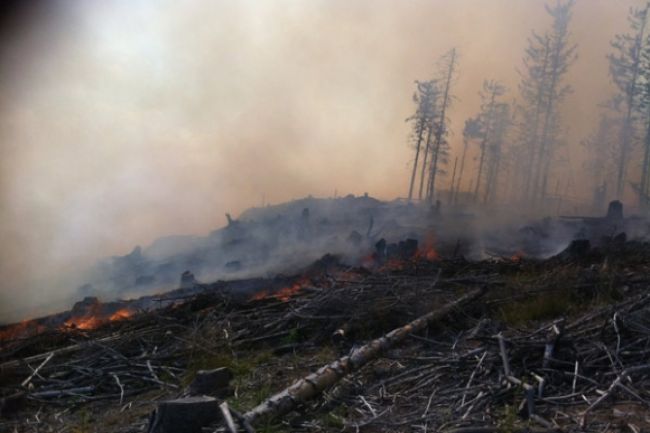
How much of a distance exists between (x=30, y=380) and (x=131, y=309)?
7.64m

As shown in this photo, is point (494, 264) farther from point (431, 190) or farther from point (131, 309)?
point (431, 190)

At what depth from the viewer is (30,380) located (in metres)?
7.39

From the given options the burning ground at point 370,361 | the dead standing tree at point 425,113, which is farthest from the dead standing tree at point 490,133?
the burning ground at point 370,361

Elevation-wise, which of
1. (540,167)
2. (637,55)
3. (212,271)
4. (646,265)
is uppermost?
(637,55)

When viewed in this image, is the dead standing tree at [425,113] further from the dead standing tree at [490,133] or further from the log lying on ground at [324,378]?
the log lying on ground at [324,378]

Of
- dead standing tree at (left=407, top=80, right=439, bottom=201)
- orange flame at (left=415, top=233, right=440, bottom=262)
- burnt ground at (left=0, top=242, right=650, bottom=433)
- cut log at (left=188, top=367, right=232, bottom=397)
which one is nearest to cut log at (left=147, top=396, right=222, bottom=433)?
burnt ground at (left=0, top=242, right=650, bottom=433)

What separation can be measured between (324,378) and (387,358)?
144 cm

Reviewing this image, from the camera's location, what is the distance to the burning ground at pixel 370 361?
14.7 feet

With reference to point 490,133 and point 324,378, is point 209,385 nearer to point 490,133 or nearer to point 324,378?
point 324,378

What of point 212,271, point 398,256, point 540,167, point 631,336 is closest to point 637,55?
point 540,167

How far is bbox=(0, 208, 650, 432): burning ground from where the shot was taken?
449 cm

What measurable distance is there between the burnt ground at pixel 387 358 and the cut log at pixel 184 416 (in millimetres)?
137

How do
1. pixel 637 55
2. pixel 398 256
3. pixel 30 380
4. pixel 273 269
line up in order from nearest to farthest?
1. pixel 30 380
2. pixel 398 256
3. pixel 273 269
4. pixel 637 55

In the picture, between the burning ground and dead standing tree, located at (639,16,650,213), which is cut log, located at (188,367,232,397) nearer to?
the burning ground
